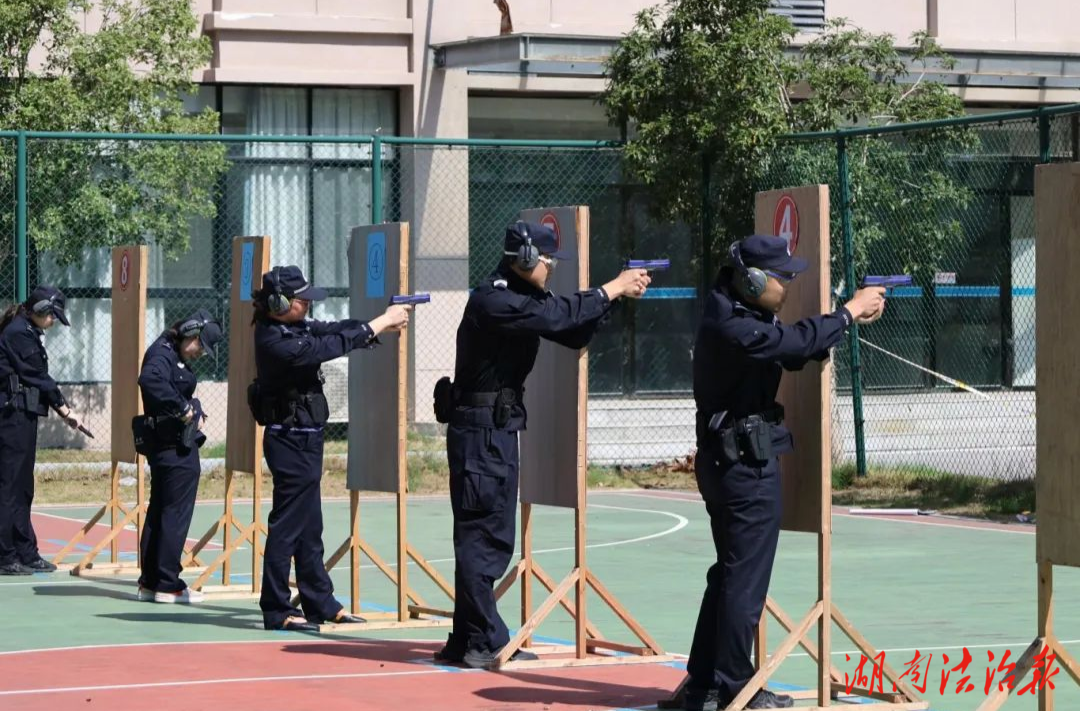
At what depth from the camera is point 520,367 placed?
33.0 feet

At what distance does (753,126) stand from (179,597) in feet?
32.7

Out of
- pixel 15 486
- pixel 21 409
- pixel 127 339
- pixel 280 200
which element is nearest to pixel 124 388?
pixel 127 339

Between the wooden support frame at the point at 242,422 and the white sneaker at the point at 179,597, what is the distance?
0.37 feet

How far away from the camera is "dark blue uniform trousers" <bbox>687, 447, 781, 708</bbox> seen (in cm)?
838

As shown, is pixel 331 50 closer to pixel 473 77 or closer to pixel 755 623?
pixel 473 77

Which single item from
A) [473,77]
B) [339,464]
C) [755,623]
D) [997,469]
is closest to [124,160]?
[339,464]

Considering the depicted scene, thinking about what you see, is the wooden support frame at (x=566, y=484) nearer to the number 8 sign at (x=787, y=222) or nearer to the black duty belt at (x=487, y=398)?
the black duty belt at (x=487, y=398)

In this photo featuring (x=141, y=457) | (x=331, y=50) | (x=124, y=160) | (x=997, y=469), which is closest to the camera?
(x=141, y=457)

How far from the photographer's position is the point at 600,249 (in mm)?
24578

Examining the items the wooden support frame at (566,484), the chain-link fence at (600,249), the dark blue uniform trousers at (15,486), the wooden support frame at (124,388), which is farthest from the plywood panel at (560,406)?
the chain-link fence at (600,249)

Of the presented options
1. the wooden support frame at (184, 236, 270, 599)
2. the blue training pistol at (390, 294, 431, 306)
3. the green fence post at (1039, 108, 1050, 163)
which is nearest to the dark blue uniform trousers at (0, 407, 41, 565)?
the wooden support frame at (184, 236, 270, 599)

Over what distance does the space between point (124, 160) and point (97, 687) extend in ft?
41.7

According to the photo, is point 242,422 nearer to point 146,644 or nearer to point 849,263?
point 146,644

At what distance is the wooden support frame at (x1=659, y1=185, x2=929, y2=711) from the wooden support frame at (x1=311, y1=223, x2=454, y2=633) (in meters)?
3.13
